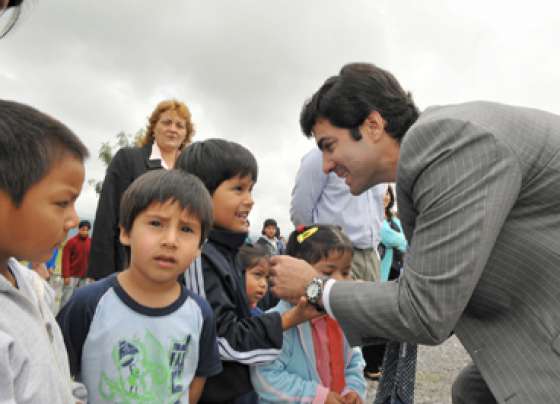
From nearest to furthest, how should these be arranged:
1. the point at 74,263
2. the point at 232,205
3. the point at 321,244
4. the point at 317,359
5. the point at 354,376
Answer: the point at 232,205 → the point at 317,359 → the point at 354,376 → the point at 321,244 → the point at 74,263

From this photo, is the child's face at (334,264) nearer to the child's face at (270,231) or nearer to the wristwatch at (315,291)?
the wristwatch at (315,291)

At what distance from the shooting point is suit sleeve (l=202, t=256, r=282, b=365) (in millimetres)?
1921

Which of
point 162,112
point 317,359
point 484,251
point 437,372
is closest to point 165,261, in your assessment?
point 317,359

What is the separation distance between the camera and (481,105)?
1.82 metres

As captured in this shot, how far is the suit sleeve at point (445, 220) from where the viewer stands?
1.64 meters

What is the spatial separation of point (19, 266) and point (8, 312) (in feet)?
0.83

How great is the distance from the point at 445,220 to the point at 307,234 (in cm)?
97

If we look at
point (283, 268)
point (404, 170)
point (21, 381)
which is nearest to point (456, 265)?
point (404, 170)

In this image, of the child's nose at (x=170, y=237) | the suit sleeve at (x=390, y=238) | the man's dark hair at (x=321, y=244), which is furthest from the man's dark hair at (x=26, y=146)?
the suit sleeve at (x=390, y=238)

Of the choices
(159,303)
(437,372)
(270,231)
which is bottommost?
(437,372)

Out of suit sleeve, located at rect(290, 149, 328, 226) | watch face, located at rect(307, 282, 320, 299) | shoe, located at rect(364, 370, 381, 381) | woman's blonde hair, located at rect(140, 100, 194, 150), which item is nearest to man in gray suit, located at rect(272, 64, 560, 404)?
watch face, located at rect(307, 282, 320, 299)

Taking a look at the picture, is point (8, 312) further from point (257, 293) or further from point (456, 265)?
point (257, 293)

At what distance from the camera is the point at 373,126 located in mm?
2539

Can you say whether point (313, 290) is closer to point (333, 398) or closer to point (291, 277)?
point (291, 277)
